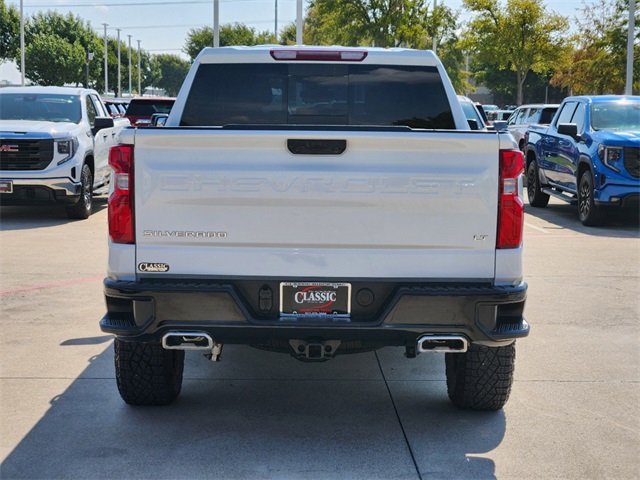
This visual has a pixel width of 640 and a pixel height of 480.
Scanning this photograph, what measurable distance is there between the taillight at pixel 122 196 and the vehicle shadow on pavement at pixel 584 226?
33.6 feet

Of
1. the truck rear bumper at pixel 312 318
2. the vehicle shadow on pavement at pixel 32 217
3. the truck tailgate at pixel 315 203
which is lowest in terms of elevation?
the vehicle shadow on pavement at pixel 32 217

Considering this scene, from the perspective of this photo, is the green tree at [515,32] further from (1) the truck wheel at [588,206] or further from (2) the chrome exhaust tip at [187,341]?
(2) the chrome exhaust tip at [187,341]

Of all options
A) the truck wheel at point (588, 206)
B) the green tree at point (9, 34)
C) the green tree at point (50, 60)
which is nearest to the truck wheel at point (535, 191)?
the truck wheel at point (588, 206)

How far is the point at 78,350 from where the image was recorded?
6.84 metres

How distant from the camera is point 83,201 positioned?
14.8m

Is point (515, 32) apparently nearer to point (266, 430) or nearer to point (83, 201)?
point (83, 201)

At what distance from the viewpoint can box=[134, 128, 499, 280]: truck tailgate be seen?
4.64 metres

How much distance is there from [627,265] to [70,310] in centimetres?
639

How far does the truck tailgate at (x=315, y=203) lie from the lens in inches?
183

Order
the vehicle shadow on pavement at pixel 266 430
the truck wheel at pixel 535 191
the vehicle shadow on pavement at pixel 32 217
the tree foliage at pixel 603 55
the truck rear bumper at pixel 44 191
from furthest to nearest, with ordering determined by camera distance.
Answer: the tree foliage at pixel 603 55 < the truck wheel at pixel 535 191 < the truck rear bumper at pixel 44 191 < the vehicle shadow on pavement at pixel 32 217 < the vehicle shadow on pavement at pixel 266 430

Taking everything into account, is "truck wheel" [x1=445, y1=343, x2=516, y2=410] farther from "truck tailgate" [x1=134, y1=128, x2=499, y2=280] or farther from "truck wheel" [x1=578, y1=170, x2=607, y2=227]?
"truck wheel" [x1=578, y1=170, x2=607, y2=227]

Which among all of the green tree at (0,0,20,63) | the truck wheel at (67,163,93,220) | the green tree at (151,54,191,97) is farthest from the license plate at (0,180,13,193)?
the green tree at (151,54,191,97)

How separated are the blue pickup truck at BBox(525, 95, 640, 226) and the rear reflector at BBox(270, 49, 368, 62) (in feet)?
29.2

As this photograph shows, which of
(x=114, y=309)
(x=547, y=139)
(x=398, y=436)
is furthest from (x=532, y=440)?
(x=547, y=139)
